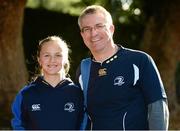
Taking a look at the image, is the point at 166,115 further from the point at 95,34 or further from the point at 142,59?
the point at 95,34

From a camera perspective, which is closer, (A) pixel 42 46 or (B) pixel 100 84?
(B) pixel 100 84

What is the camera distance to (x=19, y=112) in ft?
12.3

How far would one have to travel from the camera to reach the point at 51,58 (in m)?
3.85

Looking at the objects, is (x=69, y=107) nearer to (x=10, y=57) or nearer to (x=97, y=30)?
(x=97, y=30)

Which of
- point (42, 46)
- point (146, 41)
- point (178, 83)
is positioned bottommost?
point (178, 83)

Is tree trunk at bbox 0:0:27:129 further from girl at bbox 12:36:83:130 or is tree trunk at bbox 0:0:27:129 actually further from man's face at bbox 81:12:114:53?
man's face at bbox 81:12:114:53

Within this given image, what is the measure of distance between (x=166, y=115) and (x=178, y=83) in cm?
1087

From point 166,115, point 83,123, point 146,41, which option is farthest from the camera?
point 146,41

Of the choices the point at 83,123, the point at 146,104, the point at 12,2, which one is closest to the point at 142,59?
the point at 146,104

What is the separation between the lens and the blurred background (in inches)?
371

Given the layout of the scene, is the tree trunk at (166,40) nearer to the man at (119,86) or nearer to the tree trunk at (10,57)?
the tree trunk at (10,57)

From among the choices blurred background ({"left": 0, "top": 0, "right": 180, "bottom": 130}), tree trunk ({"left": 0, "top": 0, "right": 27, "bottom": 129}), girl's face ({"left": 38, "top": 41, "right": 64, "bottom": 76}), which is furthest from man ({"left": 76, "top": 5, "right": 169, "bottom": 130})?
tree trunk ({"left": 0, "top": 0, "right": 27, "bottom": 129})

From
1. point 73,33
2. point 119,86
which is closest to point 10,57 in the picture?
point 73,33

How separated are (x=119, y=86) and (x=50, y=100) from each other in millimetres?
629
